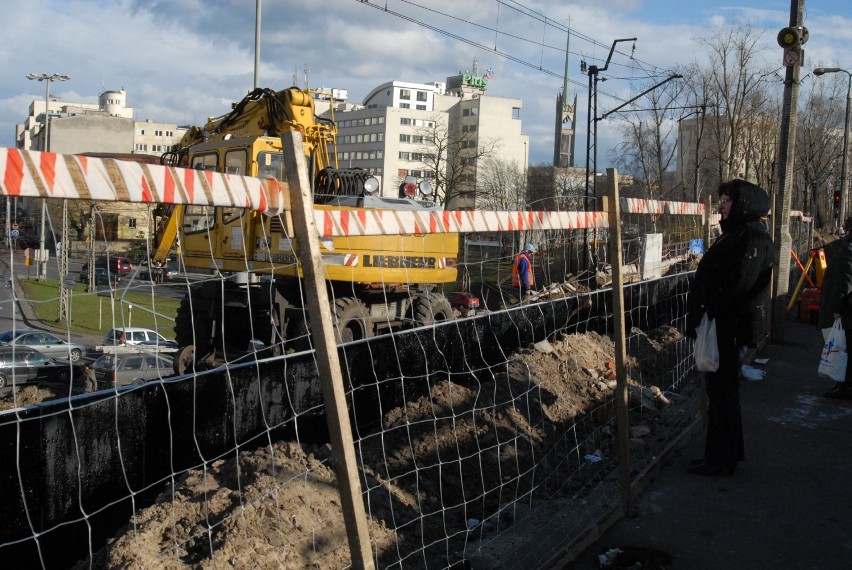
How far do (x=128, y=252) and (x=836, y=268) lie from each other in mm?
6497

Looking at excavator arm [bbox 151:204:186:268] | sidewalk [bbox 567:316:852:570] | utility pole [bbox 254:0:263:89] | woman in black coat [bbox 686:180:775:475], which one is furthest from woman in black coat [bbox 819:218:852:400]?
utility pole [bbox 254:0:263:89]

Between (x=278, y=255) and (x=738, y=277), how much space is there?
621 cm

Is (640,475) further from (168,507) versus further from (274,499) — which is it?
(168,507)

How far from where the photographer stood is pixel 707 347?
5379 mm

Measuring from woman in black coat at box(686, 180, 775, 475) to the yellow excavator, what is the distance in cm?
430

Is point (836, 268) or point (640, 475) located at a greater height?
point (836, 268)

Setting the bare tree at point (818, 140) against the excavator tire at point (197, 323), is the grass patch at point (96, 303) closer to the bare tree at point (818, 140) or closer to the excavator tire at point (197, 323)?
the excavator tire at point (197, 323)

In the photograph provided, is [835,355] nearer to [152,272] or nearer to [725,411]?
[725,411]

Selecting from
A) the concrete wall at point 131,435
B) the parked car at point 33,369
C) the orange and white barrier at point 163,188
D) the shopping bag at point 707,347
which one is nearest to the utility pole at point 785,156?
the shopping bag at point 707,347

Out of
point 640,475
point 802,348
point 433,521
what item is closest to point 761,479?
point 640,475

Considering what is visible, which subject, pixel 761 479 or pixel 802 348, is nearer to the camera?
pixel 761 479

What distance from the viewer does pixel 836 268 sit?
25.5ft

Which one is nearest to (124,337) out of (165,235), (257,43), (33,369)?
(33,369)

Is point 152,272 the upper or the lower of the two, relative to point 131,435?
upper
